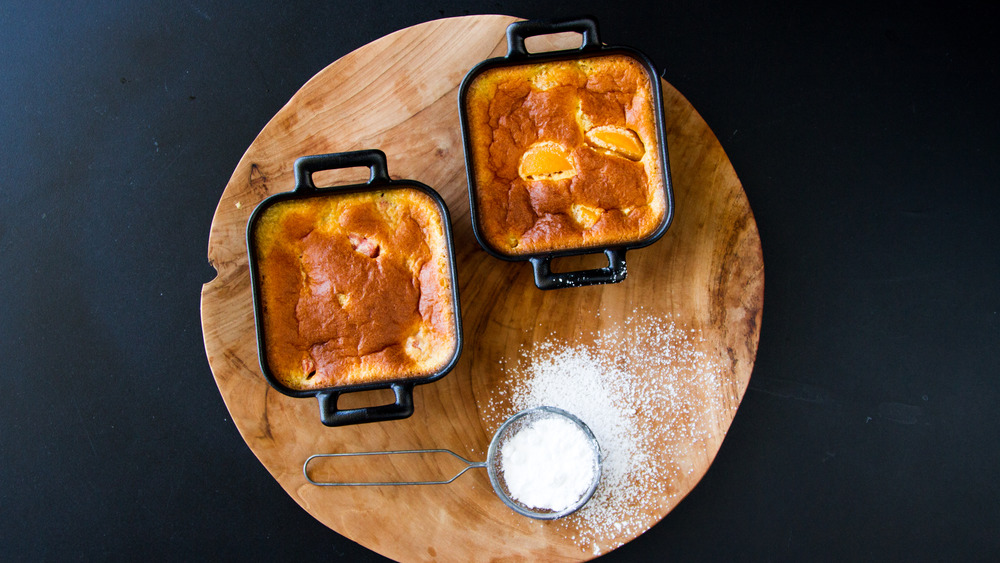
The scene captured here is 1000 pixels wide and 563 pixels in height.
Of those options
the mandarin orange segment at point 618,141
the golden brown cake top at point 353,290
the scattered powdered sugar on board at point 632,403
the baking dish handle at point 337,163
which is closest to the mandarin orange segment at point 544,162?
the mandarin orange segment at point 618,141

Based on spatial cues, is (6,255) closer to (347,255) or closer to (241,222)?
(241,222)

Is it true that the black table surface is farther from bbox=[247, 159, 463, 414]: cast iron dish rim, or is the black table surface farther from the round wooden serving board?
bbox=[247, 159, 463, 414]: cast iron dish rim

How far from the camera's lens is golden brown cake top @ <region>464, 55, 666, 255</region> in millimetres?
2014

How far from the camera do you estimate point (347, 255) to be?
1961mm

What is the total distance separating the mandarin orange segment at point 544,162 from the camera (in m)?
2.04

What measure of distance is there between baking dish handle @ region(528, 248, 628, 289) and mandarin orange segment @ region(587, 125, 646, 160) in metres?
0.37

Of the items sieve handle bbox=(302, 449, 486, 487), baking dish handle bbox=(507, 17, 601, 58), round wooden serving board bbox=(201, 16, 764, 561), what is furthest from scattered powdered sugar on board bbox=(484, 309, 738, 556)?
baking dish handle bbox=(507, 17, 601, 58)

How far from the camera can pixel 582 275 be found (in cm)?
195

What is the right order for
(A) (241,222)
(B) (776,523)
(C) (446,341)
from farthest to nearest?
(B) (776,523)
(A) (241,222)
(C) (446,341)

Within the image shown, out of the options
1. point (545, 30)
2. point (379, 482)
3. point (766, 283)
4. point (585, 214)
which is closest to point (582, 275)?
point (585, 214)

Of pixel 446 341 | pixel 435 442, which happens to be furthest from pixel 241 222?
pixel 435 442

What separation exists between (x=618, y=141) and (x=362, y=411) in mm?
1264

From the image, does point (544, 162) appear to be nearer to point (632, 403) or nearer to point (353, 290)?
point (353, 290)

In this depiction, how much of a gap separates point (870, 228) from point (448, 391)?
2.05m
